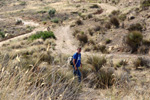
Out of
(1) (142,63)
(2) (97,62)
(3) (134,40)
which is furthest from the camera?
(3) (134,40)

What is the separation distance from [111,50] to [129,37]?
188cm

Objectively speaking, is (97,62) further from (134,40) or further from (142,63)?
(134,40)

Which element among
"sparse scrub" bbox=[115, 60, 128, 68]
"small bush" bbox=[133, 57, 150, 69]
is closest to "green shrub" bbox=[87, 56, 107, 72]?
"sparse scrub" bbox=[115, 60, 128, 68]

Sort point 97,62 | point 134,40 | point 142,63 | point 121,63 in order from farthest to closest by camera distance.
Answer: point 134,40 → point 121,63 → point 142,63 → point 97,62

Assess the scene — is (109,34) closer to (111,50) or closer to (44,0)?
(111,50)

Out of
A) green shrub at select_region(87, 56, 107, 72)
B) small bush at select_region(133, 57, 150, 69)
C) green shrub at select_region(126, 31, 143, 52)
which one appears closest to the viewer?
green shrub at select_region(87, 56, 107, 72)

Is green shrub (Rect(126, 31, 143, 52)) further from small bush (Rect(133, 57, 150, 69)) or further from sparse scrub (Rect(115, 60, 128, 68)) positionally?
small bush (Rect(133, 57, 150, 69))

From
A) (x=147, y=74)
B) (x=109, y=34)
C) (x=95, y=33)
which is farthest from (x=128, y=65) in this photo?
(x=95, y=33)

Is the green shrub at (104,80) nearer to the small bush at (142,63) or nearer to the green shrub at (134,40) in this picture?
the small bush at (142,63)

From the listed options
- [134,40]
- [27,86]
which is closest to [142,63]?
[134,40]

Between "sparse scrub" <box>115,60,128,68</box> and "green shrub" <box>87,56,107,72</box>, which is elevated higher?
"green shrub" <box>87,56,107,72</box>

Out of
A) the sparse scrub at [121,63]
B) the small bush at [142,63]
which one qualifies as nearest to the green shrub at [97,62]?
the sparse scrub at [121,63]

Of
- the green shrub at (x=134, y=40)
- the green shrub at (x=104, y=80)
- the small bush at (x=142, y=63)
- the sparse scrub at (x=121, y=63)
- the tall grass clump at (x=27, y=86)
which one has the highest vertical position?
the tall grass clump at (x=27, y=86)

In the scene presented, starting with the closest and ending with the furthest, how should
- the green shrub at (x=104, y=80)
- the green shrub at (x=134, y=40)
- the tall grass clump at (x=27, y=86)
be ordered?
1. the tall grass clump at (x=27, y=86)
2. the green shrub at (x=104, y=80)
3. the green shrub at (x=134, y=40)
